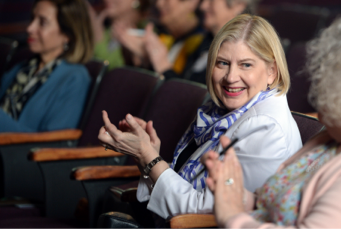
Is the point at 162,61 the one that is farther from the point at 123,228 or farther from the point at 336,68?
the point at 336,68

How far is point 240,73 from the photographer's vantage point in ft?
4.57

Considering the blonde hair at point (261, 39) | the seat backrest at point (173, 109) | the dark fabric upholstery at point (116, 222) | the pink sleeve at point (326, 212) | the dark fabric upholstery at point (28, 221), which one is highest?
the blonde hair at point (261, 39)

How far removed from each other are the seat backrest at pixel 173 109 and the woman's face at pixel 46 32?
3.46 feet

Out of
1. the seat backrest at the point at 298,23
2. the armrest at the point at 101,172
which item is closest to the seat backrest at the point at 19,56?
the armrest at the point at 101,172

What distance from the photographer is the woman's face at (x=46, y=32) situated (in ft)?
9.11

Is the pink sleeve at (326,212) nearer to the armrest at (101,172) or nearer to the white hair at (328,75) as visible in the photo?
the white hair at (328,75)

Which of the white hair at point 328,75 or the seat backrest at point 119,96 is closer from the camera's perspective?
the white hair at point 328,75

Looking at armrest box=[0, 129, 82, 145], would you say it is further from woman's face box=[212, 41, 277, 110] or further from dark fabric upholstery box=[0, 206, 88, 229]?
woman's face box=[212, 41, 277, 110]

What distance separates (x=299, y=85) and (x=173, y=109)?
0.77 meters

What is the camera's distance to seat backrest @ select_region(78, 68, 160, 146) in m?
2.19

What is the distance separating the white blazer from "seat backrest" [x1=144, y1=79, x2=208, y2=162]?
51 cm

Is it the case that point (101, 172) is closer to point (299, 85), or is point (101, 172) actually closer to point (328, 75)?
point (328, 75)

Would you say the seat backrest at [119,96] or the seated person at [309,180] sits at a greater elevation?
the seated person at [309,180]

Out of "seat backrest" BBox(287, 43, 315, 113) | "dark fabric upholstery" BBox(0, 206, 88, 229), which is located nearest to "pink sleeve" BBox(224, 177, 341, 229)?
"dark fabric upholstery" BBox(0, 206, 88, 229)
